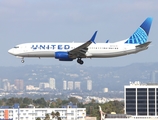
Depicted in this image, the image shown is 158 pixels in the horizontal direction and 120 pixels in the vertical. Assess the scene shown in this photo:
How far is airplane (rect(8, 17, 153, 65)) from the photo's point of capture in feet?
393

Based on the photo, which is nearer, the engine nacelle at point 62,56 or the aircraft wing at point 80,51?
the aircraft wing at point 80,51

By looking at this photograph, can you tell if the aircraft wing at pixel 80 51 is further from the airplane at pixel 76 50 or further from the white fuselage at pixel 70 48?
the white fuselage at pixel 70 48

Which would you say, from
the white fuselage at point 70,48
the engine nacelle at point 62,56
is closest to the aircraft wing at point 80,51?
the engine nacelle at point 62,56

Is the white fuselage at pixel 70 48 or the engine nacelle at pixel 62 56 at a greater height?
the white fuselage at pixel 70 48

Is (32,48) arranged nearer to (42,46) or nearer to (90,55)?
(42,46)

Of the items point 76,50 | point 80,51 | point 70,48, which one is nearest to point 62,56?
point 76,50

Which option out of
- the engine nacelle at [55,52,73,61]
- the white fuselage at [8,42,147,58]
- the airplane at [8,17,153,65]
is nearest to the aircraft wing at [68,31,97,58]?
the airplane at [8,17,153,65]

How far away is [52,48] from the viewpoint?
120m

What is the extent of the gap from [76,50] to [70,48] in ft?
6.26

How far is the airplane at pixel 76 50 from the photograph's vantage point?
11975cm

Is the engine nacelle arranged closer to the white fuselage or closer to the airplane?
the airplane

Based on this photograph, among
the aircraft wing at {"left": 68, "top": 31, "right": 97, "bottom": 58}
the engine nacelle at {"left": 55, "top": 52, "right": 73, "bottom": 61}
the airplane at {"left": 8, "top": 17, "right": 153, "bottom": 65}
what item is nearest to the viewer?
the aircraft wing at {"left": 68, "top": 31, "right": 97, "bottom": 58}

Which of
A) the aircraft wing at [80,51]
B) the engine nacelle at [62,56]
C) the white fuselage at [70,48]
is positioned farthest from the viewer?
the white fuselage at [70,48]

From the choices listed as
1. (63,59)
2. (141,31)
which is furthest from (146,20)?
(63,59)
